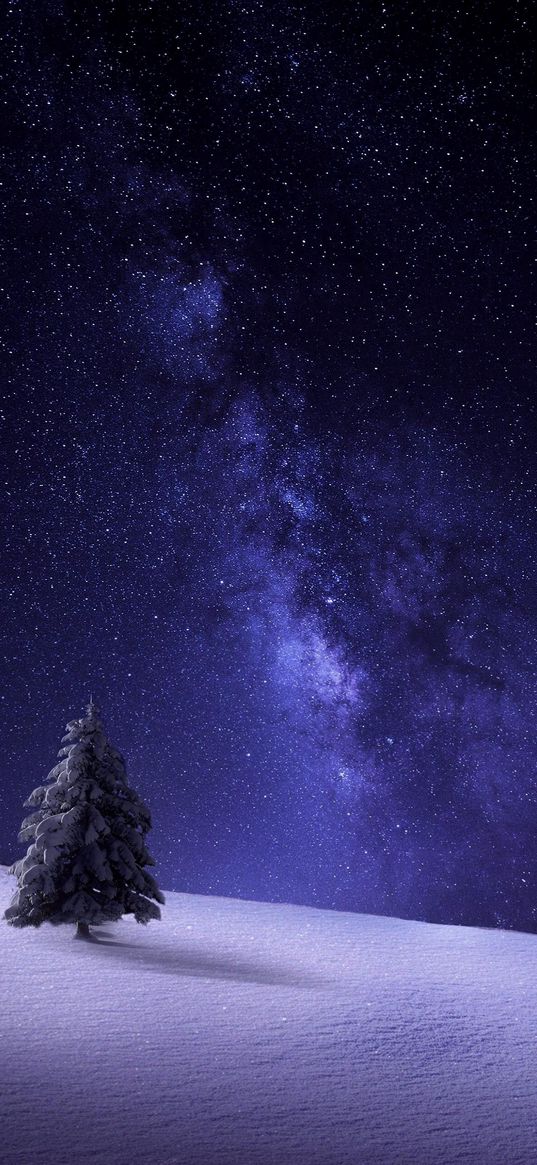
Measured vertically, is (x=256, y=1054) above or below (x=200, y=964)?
below

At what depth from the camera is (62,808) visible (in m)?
21.8

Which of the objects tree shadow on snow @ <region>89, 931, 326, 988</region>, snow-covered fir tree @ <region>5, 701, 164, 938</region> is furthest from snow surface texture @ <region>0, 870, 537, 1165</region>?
snow-covered fir tree @ <region>5, 701, 164, 938</region>

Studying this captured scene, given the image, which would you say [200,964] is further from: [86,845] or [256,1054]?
[256,1054]

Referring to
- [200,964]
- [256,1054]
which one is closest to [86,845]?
[200,964]

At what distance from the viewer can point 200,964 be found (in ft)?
69.6

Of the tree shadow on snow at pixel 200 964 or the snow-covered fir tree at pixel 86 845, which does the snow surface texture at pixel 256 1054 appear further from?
the snow-covered fir tree at pixel 86 845

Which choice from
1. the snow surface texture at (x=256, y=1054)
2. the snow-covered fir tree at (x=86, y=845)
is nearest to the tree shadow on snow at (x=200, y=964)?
the snow surface texture at (x=256, y=1054)

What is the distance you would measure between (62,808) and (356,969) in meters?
6.77

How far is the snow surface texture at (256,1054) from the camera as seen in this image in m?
10.0

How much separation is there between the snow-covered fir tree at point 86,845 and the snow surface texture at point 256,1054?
2.81 ft

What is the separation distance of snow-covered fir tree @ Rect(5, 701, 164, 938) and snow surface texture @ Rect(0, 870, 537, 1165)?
2.81 feet

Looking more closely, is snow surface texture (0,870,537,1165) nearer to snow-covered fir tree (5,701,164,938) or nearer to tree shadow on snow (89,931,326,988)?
tree shadow on snow (89,931,326,988)

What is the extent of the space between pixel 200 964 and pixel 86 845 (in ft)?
10.4

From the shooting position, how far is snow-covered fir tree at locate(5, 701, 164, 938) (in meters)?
21.3
